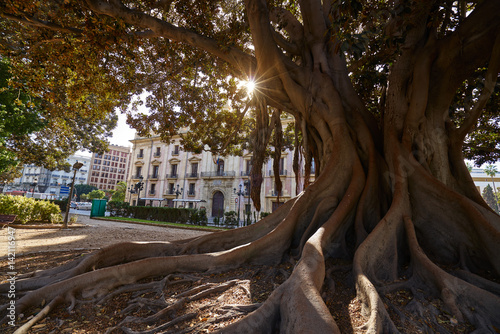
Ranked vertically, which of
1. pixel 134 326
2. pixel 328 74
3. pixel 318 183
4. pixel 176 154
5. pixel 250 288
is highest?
pixel 176 154

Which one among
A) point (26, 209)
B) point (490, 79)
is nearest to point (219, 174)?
point (26, 209)

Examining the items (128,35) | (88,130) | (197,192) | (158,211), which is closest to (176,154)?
(197,192)

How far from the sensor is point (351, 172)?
407 cm

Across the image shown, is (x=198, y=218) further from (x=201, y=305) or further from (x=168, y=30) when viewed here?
(x=201, y=305)

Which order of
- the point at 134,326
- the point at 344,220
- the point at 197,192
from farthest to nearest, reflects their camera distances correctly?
1. the point at 197,192
2. the point at 344,220
3. the point at 134,326

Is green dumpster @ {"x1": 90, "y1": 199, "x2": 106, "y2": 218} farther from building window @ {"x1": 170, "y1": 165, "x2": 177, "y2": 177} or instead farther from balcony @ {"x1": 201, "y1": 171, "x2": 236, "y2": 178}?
building window @ {"x1": 170, "y1": 165, "x2": 177, "y2": 177}

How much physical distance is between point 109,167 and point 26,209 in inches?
2989

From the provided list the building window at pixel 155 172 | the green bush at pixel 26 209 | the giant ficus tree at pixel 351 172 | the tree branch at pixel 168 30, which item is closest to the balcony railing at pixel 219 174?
the building window at pixel 155 172

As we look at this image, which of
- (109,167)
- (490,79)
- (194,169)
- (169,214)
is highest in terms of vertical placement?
(109,167)

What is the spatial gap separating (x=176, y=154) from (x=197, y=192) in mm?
6814

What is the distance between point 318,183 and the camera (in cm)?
392

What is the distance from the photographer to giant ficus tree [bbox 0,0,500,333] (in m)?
2.37

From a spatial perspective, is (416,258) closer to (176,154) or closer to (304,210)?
(304,210)

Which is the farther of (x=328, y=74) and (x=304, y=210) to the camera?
(x=328, y=74)
